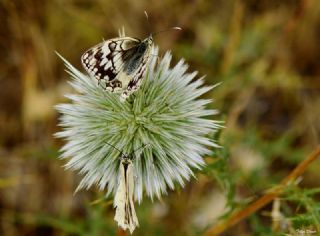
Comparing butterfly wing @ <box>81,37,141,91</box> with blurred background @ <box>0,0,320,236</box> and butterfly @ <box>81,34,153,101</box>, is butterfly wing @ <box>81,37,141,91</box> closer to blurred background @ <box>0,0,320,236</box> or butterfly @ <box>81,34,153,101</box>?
butterfly @ <box>81,34,153,101</box>

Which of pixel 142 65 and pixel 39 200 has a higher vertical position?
pixel 142 65

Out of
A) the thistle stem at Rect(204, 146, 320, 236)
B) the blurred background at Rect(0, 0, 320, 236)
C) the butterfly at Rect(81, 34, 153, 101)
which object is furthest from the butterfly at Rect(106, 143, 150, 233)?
the blurred background at Rect(0, 0, 320, 236)

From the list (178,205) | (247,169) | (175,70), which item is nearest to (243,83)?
(247,169)

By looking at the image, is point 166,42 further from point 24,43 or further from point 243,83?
point 24,43

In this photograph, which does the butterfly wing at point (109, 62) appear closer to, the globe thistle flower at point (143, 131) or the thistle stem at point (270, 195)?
the globe thistle flower at point (143, 131)

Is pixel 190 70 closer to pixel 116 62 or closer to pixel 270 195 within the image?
pixel 270 195

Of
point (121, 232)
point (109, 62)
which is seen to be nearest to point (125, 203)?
point (121, 232)
